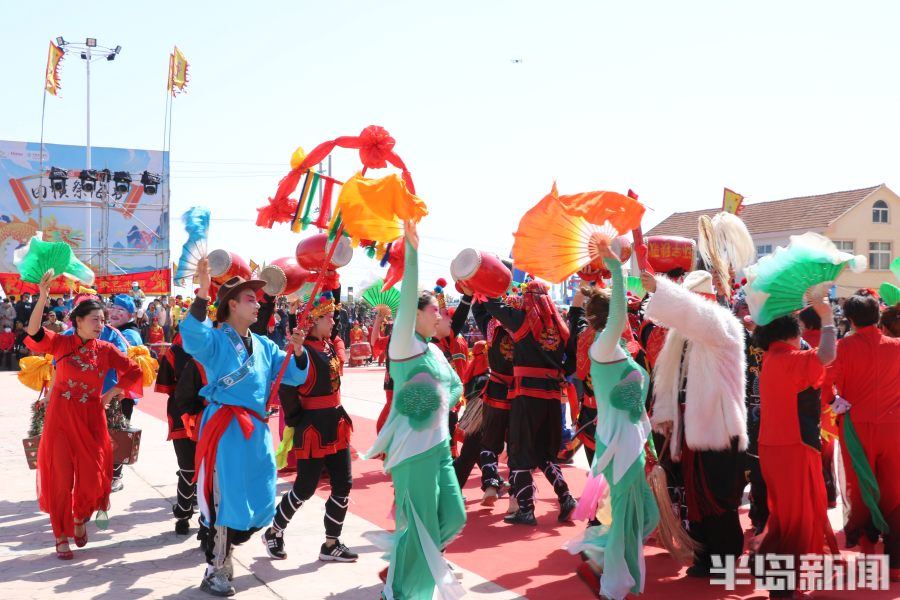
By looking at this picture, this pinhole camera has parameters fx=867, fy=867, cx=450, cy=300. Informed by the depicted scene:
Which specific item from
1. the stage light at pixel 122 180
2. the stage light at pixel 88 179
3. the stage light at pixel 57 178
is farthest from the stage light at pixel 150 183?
the stage light at pixel 57 178

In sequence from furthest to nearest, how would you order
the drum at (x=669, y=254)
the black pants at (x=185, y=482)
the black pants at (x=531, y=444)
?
the drum at (x=669, y=254)
the black pants at (x=531, y=444)
the black pants at (x=185, y=482)

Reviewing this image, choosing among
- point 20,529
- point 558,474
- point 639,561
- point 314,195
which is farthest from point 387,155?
point 20,529

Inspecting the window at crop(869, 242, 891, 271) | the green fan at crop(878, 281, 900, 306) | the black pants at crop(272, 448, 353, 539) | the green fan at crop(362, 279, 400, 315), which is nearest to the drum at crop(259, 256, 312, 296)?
the green fan at crop(362, 279, 400, 315)

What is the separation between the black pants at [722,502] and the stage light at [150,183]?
30257mm

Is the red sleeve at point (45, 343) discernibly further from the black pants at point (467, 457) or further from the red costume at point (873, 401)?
the red costume at point (873, 401)

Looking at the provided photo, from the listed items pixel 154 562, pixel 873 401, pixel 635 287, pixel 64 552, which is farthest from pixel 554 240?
pixel 64 552

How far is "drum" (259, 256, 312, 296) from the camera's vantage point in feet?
21.2

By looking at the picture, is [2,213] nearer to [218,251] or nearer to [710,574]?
[218,251]

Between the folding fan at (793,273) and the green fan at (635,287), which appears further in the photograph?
the green fan at (635,287)

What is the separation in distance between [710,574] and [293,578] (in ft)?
8.16

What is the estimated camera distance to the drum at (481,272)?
6211mm

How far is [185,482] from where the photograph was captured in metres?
6.34

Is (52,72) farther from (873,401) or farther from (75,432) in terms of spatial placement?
(873,401)

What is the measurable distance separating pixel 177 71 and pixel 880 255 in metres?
32.6
